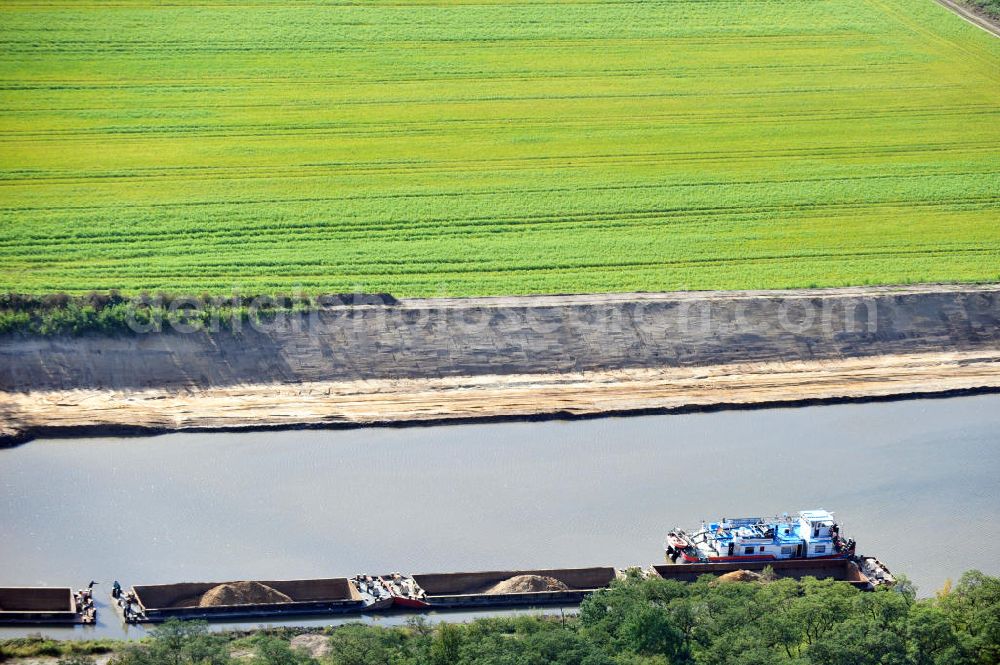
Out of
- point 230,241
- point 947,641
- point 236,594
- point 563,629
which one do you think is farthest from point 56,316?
point 947,641

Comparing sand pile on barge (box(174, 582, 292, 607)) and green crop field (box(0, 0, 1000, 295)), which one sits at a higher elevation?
green crop field (box(0, 0, 1000, 295))

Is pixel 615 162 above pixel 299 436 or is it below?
above

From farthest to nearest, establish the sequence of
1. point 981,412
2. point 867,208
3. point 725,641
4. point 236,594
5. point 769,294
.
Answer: point 867,208, point 769,294, point 981,412, point 236,594, point 725,641

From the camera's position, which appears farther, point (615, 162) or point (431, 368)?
point (615, 162)

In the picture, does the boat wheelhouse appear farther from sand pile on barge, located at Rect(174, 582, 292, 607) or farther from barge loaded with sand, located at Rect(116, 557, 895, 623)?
sand pile on barge, located at Rect(174, 582, 292, 607)

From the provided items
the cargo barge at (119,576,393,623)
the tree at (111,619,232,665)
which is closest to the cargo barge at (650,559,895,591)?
the cargo barge at (119,576,393,623)

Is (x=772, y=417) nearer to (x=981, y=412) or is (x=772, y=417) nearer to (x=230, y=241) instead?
(x=981, y=412)

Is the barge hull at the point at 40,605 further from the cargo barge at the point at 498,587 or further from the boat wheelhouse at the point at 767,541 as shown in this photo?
the boat wheelhouse at the point at 767,541
